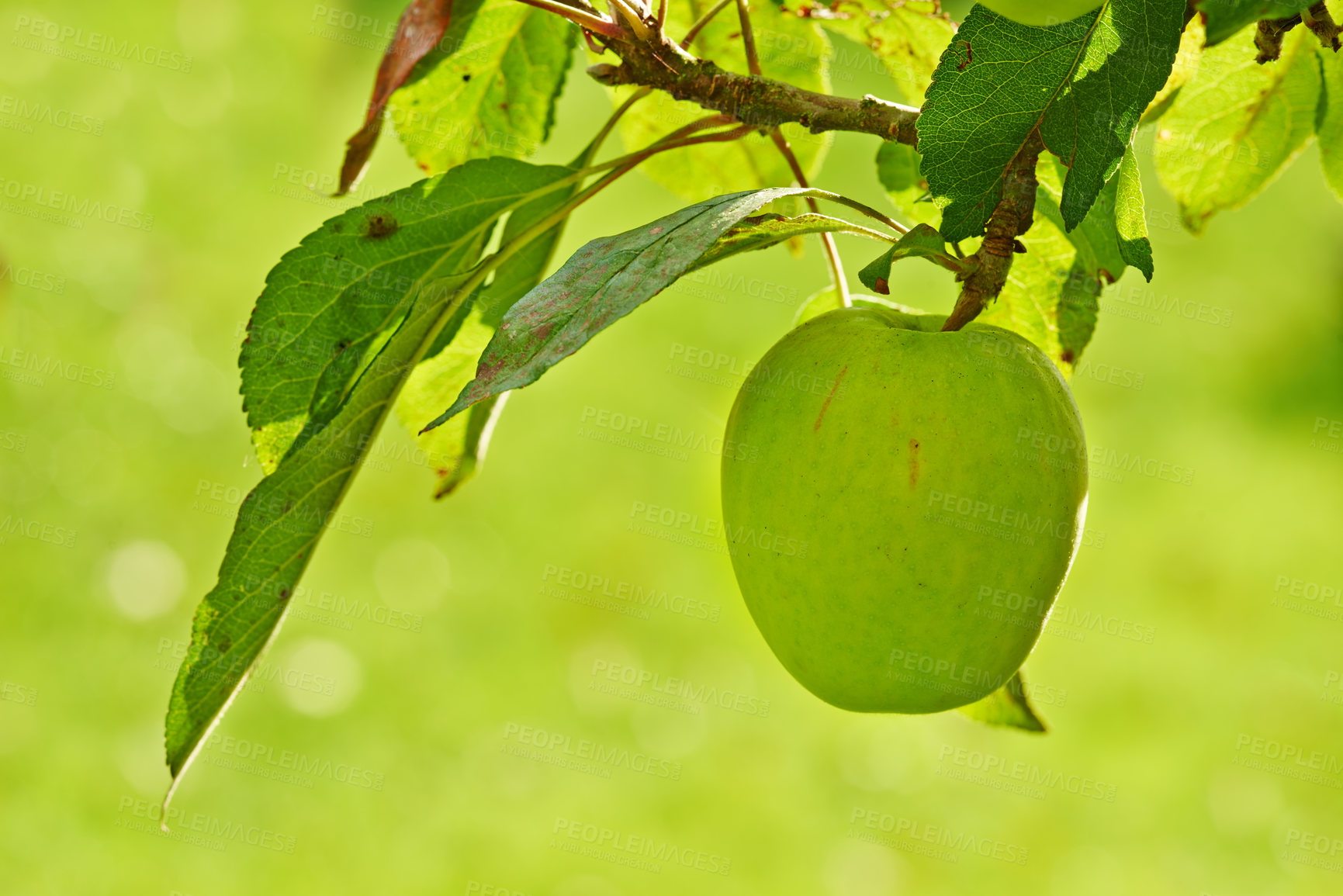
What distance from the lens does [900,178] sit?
2.95 feet

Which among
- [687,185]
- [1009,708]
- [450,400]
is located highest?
[687,185]

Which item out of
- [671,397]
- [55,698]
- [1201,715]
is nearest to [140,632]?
[55,698]

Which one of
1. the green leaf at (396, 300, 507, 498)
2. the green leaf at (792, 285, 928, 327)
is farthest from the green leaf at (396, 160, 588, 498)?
the green leaf at (792, 285, 928, 327)

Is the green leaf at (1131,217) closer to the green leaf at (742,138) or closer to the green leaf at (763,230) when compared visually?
the green leaf at (763,230)

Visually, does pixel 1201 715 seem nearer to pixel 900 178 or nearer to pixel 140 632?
pixel 900 178

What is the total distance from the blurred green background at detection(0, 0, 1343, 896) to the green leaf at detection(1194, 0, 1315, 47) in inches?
56.9

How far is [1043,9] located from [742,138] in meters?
0.28

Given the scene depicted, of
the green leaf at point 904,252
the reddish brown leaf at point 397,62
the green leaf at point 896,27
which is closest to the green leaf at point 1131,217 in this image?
the green leaf at point 904,252

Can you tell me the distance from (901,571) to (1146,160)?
2.88 m

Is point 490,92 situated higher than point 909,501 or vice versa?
point 490,92

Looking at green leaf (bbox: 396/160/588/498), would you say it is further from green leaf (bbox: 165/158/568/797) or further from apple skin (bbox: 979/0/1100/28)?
apple skin (bbox: 979/0/1100/28)

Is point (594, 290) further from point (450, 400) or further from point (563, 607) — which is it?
point (563, 607)

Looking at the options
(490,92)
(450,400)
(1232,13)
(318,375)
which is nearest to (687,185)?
(490,92)

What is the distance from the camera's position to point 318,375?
76 centimetres
